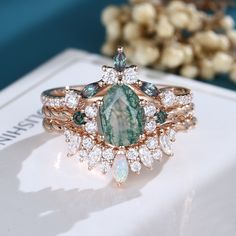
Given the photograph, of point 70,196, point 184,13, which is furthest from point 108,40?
point 70,196

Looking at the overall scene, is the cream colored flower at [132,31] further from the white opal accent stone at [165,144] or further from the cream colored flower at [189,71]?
the white opal accent stone at [165,144]

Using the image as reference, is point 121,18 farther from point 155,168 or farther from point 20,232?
point 20,232

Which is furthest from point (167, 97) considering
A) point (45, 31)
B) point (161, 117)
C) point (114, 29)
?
point (45, 31)

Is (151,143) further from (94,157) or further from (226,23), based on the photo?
(226,23)

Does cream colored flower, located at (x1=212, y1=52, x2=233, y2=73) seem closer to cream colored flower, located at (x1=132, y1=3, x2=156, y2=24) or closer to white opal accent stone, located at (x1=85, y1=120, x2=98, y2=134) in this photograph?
cream colored flower, located at (x1=132, y1=3, x2=156, y2=24)

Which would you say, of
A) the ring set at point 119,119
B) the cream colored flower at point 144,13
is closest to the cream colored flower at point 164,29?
the cream colored flower at point 144,13

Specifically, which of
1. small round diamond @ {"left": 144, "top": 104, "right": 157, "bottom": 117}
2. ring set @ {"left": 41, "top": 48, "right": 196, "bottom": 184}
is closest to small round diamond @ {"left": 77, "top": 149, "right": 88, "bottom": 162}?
ring set @ {"left": 41, "top": 48, "right": 196, "bottom": 184}
